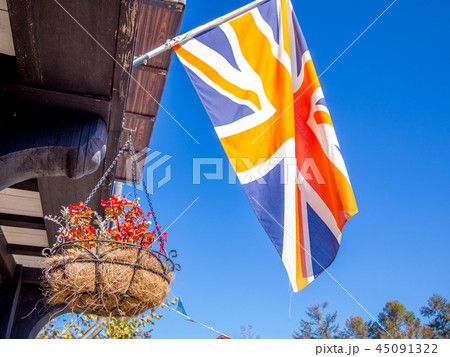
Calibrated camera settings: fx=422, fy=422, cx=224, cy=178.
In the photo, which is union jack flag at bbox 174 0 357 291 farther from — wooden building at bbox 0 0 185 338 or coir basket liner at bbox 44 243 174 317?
coir basket liner at bbox 44 243 174 317

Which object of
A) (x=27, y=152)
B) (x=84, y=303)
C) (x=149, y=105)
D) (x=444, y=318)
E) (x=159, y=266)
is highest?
(x=444, y=318)

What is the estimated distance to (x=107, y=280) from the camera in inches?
88.8

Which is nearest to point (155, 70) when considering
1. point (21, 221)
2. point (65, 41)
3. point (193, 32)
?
point (193, 32)

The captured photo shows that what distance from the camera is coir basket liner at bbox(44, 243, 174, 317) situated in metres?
2.26

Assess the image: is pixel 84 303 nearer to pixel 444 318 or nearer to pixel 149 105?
pixel 149 105

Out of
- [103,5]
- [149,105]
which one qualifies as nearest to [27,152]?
[103,5]

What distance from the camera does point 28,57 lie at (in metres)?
2.57

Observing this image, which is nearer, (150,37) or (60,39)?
(60,39)

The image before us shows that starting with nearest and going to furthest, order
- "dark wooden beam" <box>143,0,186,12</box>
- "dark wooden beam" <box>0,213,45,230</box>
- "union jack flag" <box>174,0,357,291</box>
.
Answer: "dark wooden beam" <box>143,0,186,12</box>, "union jack flag" <box>174,0,357,291</box>, "dark wooden beam" <box>0,213,45,230</box>

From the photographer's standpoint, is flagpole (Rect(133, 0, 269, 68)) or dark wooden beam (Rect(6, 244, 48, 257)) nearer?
flagpole (Rect(133, 0, 269, 68))

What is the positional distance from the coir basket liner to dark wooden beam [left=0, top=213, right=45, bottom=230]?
299 centimetres

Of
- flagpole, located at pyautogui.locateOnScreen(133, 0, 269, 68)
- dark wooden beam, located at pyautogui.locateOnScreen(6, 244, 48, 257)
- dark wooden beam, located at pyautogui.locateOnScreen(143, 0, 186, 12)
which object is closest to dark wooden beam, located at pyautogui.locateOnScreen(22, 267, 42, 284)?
dark wooden beam, located at pyautogui.locateOnScreen(6, 244, 48, 257)

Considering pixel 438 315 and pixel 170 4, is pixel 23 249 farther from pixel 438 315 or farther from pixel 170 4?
pixel 438 315

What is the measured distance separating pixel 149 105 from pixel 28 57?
64.2 inches
